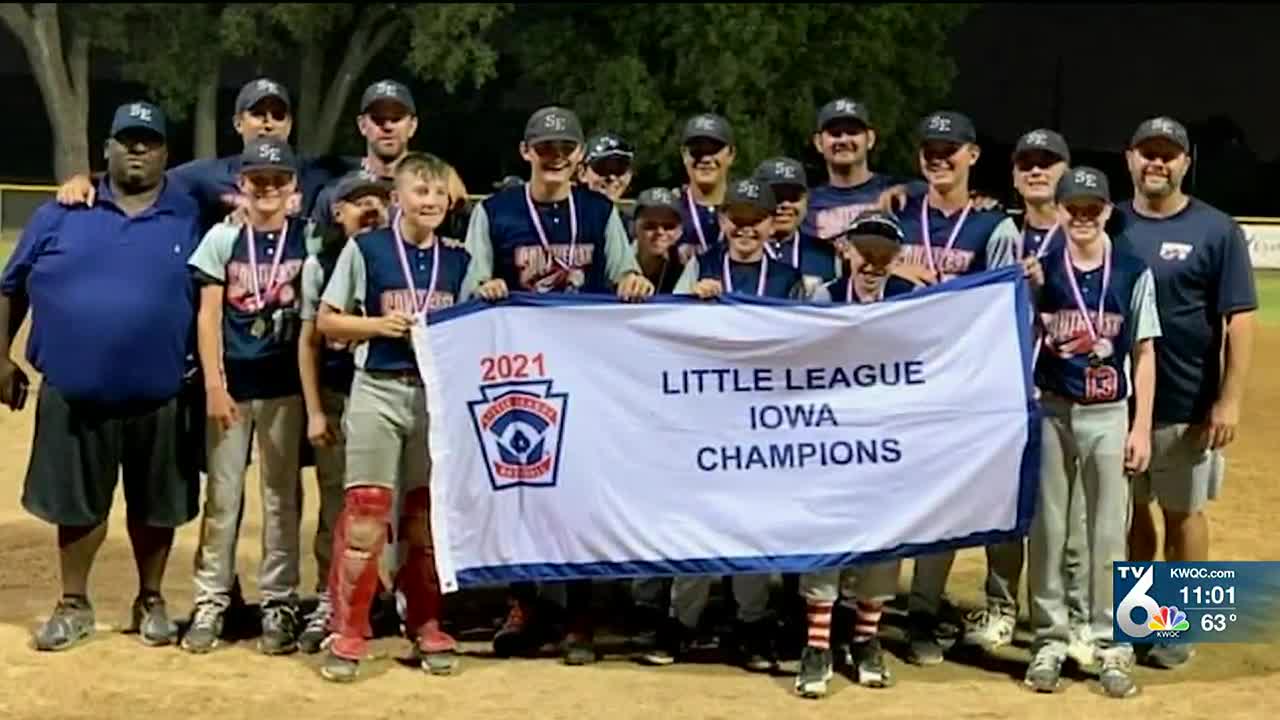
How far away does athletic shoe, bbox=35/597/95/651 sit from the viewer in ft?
19.8

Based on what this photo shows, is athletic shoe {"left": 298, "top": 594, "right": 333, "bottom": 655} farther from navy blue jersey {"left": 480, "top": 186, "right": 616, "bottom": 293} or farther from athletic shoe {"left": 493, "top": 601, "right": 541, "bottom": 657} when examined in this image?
navy blue jersey {"left": 480, "top": 186, "right": 616, "bottom": 293}

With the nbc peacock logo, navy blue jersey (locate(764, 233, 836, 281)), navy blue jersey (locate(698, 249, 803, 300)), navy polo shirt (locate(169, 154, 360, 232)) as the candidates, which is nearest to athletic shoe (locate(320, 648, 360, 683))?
navy polo shirt (locate(169, 154, 360, 232))

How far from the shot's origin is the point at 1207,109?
38531mm

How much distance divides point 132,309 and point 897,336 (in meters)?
2.72

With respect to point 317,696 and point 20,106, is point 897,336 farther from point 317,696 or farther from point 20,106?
point 20,106

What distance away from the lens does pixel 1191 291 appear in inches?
239

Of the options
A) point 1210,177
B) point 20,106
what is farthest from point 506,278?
point 20,106

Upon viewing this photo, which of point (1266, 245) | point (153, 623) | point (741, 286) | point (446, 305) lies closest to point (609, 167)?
Answer: point (741, 286)

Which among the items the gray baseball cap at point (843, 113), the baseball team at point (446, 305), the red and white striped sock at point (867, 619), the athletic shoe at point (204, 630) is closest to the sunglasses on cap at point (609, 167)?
the baseball team at point (446, 305)

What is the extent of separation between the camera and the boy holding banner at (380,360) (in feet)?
18.8

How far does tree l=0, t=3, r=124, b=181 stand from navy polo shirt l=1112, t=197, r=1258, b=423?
99.2 ft

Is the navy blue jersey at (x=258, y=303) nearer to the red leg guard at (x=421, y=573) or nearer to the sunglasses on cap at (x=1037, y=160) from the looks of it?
the red leg guard at (x=421, y=573)

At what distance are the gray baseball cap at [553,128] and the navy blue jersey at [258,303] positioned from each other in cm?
93

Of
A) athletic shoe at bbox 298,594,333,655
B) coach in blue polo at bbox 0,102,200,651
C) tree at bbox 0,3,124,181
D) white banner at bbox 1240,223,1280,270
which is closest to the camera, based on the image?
coach in blue polo at bbox 0,102,200,651
